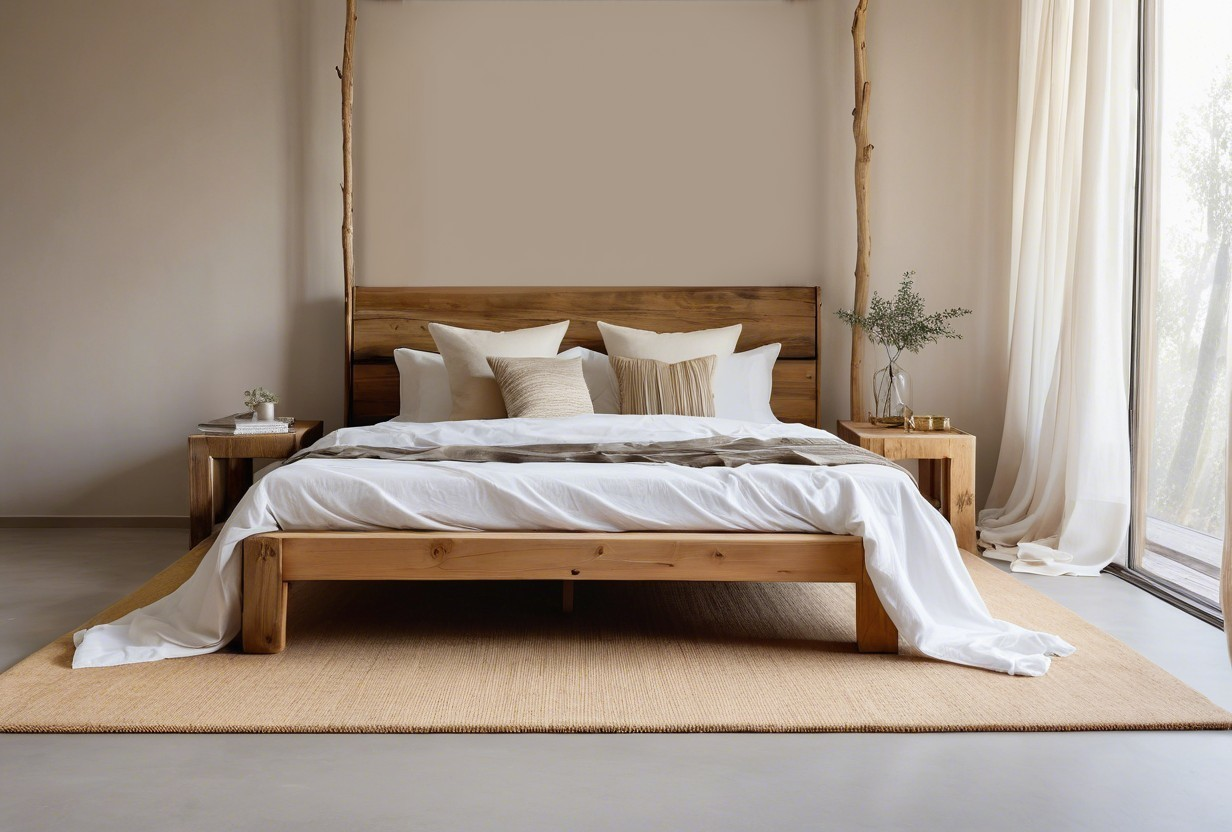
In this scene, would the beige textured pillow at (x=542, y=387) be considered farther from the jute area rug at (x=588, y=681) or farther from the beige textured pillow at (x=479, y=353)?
the jute area rug at (x=588, y=681)

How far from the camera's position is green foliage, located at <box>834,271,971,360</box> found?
4582 millimetres

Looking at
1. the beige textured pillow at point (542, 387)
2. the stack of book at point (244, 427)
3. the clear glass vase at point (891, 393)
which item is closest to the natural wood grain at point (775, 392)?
the clear glass vase at point (891, 393)

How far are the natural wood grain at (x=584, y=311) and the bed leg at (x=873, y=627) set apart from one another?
2169mm

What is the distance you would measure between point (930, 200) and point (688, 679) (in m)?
3.16

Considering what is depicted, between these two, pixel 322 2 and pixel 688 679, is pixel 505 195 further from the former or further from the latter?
pixel 688 679

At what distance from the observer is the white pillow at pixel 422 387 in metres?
4.45

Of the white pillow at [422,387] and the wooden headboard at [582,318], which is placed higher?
the wooden headboard at [582,318]

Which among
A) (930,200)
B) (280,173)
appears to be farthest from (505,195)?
(930,200)

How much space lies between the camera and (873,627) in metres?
2.84

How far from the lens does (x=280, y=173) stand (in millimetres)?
4855

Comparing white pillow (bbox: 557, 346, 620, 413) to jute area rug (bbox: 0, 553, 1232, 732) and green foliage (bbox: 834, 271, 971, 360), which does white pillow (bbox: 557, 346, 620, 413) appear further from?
jute area rug (bbox: 0, 553, 1232, 732)

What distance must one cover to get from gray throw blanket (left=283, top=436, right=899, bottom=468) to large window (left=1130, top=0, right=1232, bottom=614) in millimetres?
1227

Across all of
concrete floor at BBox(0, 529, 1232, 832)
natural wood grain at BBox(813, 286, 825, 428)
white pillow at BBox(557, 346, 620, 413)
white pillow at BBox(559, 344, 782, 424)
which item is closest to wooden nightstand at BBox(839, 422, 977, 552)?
white pillow at BBox(559, 344, 782, 424)

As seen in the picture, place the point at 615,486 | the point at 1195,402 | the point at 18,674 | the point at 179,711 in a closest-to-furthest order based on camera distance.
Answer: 1. the point at 179,711
2. the point at 18,674
3. the point at 615,486
4. the point at 1195,402
